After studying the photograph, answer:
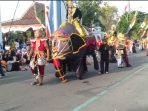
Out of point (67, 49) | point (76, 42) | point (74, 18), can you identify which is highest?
point (74, 18)

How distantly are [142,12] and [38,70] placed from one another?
63.0 meters

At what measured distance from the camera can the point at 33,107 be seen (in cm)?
883

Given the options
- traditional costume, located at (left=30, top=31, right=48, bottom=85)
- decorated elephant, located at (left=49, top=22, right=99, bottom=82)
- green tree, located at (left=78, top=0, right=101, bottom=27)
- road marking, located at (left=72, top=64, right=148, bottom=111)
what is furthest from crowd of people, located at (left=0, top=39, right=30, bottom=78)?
green tree, located at (left=78, top=0, right=101, bottom=27)

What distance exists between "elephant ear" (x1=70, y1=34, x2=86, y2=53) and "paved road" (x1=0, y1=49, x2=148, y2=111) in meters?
1.03

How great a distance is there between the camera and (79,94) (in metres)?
10.5

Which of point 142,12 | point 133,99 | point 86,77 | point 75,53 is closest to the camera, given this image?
point 133,99

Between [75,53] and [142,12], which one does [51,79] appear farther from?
[142,12]

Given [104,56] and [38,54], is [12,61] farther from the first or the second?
[38,54]

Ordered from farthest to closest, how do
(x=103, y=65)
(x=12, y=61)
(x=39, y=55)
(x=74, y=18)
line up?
1. (x=12, y=61)
2. (x=103, y=65)
3. (x=74, y=18)
4. (x=39, y=55)

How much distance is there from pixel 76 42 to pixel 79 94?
10.3 ft

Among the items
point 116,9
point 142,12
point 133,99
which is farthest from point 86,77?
point 142,12

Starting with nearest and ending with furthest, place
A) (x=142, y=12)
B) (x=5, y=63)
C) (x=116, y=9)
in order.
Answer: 1. (x=5, y=63)
2. (x=116, y=9)
3. (x=142, y=12)

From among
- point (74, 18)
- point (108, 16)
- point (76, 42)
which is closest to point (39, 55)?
point (76, 42)

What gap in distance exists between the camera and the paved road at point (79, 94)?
884 cm
